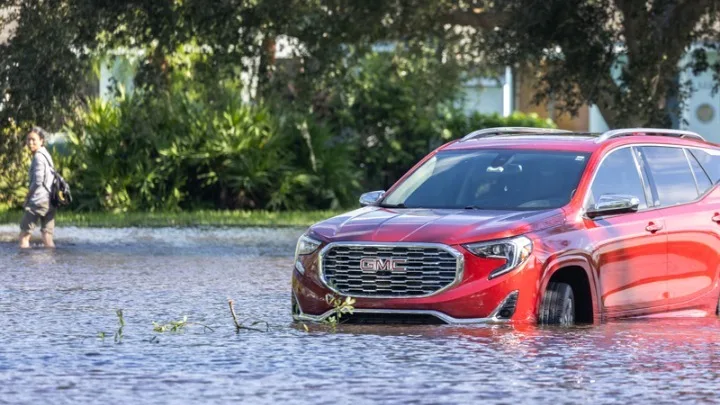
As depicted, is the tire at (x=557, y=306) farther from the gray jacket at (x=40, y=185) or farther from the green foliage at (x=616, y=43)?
the gray jacket at (x=40, y=185)

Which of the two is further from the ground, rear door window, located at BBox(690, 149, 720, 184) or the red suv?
rear door window, located at BBox(690, 149, 720, 184)

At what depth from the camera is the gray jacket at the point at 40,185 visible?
21359 millimetres

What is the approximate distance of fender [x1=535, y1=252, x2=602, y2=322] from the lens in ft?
36.9

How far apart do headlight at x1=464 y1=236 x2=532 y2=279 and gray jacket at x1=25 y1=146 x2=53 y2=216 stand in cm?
1124

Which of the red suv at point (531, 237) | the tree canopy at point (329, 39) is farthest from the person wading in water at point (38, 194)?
the red suv at point (531, 237)

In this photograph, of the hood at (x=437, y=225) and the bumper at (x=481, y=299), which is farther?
the hood at (x=437, y=225)

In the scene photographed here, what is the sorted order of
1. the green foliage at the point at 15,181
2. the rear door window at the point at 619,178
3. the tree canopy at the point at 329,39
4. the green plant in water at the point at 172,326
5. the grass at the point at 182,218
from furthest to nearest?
the green foliage at the point at 15,181 → the grass at the point at 182,218 → the tree canopy at the point at 329,39 → the rear door window at the point at 619,178 → the green plant in water at the point at 172,326

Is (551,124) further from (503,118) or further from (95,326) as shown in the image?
(95,326)

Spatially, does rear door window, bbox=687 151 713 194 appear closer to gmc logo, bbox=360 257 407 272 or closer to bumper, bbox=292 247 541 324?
bumper, bbox=292 247 541 324

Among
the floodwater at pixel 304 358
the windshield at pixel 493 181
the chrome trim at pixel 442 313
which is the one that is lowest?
the floodwater at pixel 304 358

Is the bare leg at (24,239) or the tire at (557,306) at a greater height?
the bare leg at (24,239)

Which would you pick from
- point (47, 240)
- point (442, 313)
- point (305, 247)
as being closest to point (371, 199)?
point (305, 247)

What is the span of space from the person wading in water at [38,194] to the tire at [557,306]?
11020 millimetres

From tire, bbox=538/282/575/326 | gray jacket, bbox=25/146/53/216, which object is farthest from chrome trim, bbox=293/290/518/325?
gray jacket, bbox=25/146/53/216
